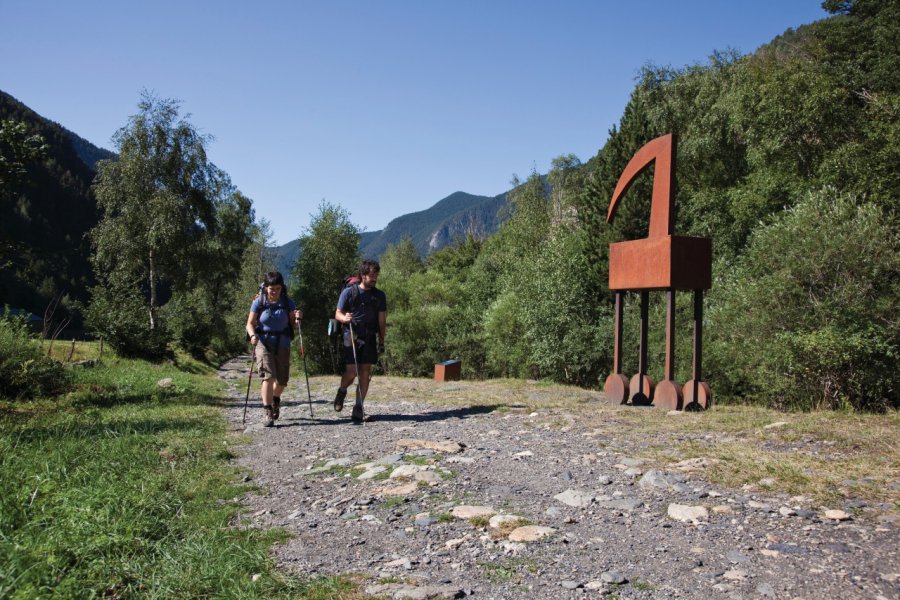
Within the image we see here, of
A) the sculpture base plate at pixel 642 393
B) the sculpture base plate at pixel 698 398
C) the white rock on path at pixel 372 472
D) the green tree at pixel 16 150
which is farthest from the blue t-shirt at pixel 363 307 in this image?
the green tree at pixel 16 150

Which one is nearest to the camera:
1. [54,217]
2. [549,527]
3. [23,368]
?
[549,527]

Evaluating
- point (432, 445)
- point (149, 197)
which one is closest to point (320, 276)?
point (149, 197)

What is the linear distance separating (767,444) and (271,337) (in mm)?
6775

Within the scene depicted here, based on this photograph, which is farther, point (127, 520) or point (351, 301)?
point (351, 301)

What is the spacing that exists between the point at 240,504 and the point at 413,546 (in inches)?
72.0

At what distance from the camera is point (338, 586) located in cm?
319

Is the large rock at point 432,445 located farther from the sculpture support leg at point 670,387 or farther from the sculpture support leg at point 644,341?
the sculpture support leg at point 644,341

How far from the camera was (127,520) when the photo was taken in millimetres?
4082

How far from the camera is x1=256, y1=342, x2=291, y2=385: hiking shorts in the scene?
9.03 metres

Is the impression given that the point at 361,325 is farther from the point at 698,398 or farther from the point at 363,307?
the point at 698,398

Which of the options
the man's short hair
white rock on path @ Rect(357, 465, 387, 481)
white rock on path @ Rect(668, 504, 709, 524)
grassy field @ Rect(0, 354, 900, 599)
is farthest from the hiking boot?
white rock on path @ Rect(668, 504, 709, 524)

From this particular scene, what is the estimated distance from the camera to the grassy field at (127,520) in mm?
3166

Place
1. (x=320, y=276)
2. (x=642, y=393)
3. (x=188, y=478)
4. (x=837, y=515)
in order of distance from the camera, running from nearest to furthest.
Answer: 1. (x=837, y=515)
2. (x=188, y=478)
3. (x=642, y=393)
4. (x=320, y=276)

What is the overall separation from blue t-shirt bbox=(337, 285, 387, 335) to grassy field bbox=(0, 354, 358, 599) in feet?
8.48
